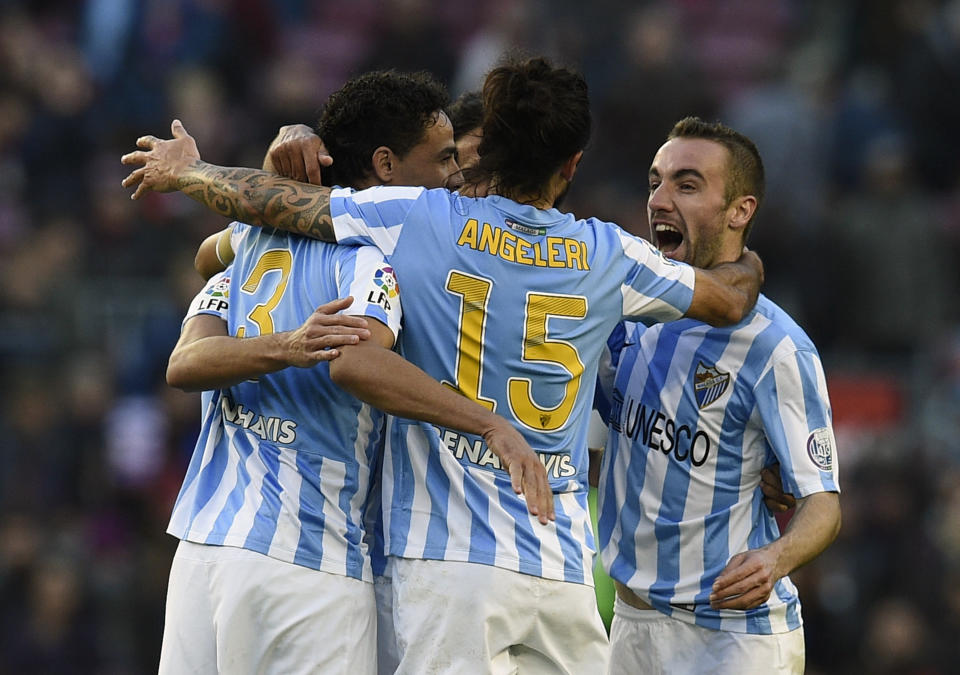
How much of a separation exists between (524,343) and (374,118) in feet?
3.03

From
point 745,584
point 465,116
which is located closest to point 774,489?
point 745,584

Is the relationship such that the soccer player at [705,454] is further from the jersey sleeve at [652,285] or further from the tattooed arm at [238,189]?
the tattooed arm at [238,189]

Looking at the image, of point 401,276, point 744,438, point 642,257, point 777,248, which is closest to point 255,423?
point 401,276

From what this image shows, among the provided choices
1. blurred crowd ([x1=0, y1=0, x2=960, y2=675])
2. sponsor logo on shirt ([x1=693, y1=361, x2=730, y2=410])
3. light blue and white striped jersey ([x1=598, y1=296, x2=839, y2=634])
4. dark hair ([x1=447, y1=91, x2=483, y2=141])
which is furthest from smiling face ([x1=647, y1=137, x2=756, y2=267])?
blurred crowd ([x1=0, y1=0, x2=960, y2=675])

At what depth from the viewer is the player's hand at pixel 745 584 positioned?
4418 mm

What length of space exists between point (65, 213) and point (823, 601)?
6.57 meters

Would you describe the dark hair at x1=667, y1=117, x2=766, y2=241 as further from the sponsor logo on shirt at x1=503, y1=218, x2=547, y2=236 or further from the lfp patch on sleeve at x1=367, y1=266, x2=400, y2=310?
the lfp patch on sleeve at x1=367, y1=266, x2=400, y2=310

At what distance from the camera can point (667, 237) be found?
5.19 m

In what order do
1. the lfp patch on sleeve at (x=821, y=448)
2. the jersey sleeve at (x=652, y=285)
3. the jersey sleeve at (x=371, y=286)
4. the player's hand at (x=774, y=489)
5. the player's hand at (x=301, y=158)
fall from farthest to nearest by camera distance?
1. the player's hand at (x=774, y=489)
2. the lfp patch on sleeve at (x=821, y=448)
3. the player's hand at (x=301, y=158)
4. the jersey sleeve at (x=652, y=285)
5. the jersey sleeve at (x=371, y=286)

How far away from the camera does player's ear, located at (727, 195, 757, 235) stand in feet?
16.9

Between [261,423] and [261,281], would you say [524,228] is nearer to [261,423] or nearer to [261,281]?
[261,281]

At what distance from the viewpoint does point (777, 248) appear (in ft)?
36.2

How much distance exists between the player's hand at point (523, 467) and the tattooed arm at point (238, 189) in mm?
815

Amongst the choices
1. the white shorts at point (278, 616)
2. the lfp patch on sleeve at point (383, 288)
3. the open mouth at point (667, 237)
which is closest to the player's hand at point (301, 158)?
the lfp patch on sleeve at point (383, 288)
